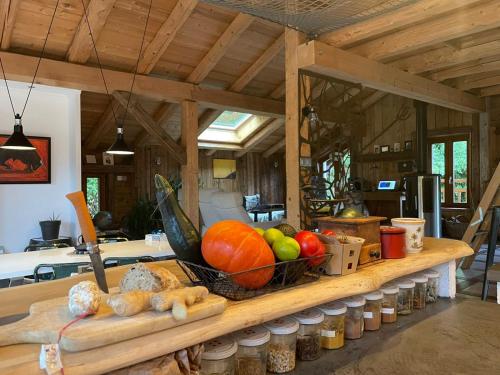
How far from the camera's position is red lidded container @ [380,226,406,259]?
1492 millimetres

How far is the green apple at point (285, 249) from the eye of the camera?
43.4 inches

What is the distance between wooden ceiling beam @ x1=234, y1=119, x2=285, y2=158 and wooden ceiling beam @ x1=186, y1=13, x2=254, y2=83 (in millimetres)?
3560

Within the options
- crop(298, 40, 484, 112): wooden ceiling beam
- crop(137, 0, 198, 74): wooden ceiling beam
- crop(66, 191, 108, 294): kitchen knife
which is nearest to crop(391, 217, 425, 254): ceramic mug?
crop(66, 191, 108, 294): kitchen knife

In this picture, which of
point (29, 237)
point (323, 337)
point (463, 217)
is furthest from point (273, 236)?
point (463, 217)

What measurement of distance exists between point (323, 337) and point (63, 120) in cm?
562

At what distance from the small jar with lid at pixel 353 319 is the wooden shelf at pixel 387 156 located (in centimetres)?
780

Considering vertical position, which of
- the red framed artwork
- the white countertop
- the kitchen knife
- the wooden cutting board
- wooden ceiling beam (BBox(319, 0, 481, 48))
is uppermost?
wooden ceiling beam (BBox(319, 0, 481, 48))

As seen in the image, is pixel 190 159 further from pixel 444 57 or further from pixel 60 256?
pixel 444 57

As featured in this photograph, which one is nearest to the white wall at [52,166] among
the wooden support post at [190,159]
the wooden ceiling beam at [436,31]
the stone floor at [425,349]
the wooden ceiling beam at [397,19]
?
the wooden support post at [190,159]

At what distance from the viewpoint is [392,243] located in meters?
1.50

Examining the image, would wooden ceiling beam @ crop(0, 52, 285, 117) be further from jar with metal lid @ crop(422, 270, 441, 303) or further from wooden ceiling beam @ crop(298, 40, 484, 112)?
jar with metal lid @ crop(422, 270, 441, 303)

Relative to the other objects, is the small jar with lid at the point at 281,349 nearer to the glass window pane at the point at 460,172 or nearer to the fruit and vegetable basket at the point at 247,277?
the fruit and vegetable basket at the point at 247,277


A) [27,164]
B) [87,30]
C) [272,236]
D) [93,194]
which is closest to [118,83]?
[87,30]

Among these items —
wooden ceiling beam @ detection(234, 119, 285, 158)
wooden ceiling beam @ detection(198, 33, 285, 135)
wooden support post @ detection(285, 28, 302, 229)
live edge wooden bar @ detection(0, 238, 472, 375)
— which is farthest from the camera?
wooden ceiling beam @ detection(234, 119, 285, 158)
